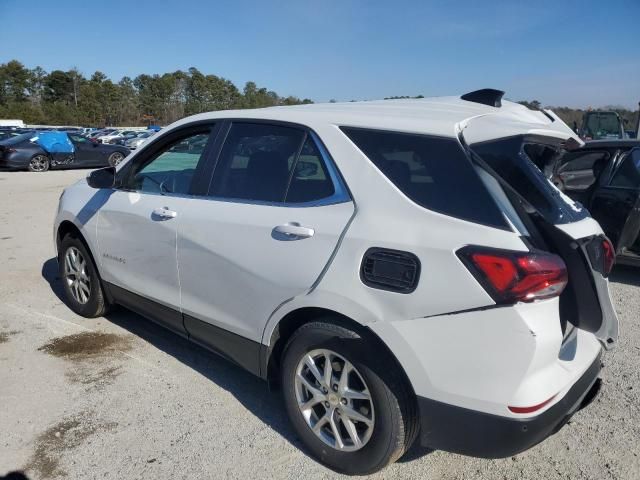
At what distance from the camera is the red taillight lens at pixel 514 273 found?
1.89 meters

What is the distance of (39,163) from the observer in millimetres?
19047

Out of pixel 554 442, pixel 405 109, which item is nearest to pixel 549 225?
pixel 405 109

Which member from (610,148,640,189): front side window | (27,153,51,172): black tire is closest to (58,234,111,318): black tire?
(610,148,640,189): front side window

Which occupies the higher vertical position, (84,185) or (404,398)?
Answer: (84,185)

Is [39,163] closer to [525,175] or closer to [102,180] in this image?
[102,180]

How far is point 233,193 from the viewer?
2932 millimetres

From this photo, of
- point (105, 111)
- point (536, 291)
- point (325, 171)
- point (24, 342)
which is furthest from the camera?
point (105, 111)

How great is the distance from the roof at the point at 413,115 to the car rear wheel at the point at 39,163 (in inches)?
743

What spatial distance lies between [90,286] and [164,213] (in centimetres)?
152

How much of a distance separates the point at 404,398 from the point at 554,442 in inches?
45.2

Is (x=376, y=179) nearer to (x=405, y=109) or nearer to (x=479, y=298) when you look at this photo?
(x=405, y=109)

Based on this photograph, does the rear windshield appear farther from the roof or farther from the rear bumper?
the rear bumper

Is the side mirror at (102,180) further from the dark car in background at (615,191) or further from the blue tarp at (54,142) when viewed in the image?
the blue tarp at (54,142)

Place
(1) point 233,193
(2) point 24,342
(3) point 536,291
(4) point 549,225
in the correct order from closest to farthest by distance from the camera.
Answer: (3) point 536,291 → (4) point 549,225 → (1) point 233,193 → (2) point 24,342
